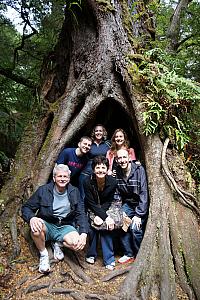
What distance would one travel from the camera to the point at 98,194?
4770mm

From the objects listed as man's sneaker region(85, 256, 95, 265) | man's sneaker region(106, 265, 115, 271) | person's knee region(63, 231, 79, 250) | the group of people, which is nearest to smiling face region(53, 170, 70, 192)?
the group of people

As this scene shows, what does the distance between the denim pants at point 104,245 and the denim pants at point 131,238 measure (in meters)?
0.23

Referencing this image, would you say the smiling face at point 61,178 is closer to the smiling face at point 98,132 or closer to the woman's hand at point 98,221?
the woman's hand at point 98,221

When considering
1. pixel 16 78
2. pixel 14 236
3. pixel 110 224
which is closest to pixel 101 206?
pixel 110 224

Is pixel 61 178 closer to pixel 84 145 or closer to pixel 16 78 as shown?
pixel 84 145

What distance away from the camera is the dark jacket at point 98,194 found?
4.71 metres

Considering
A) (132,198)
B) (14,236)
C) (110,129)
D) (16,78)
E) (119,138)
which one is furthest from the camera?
(16,78)

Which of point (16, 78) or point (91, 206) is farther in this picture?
point (16, 78)

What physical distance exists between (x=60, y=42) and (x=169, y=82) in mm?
2976

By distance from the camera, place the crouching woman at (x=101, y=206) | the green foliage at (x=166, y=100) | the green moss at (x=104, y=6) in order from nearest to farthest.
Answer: the crouching woman at (x=101, y=206) → the green foliage at (x=166, y=100) → the green moss at (x=104, y=6)

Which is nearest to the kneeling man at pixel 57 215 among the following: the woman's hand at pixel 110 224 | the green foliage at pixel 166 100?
the woman's hand at pixel 110 224

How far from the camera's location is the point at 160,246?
424 cm

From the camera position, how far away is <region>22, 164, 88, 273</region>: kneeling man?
14.0 ft

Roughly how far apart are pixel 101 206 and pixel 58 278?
3.91 feet
